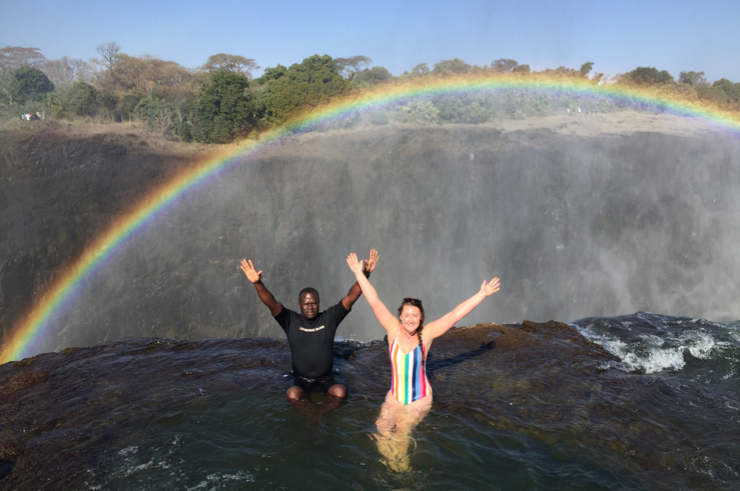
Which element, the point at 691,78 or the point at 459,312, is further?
the point at 691,78

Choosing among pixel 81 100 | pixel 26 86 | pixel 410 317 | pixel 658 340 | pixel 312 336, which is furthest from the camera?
pixel 26 86

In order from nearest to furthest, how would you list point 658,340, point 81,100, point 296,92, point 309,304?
point 309,304
point 658,340
point 81,100
point 296,92

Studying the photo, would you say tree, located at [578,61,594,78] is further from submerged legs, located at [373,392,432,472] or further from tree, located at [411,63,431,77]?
submerged legs, located at [373,392,432,472]

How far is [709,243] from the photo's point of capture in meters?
24.0

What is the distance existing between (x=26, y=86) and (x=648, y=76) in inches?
1917

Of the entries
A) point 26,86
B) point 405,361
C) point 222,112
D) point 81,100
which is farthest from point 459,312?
point 26,86

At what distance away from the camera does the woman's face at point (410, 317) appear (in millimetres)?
4023

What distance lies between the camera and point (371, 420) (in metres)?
4.52

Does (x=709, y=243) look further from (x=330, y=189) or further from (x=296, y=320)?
(x=296, y=320)

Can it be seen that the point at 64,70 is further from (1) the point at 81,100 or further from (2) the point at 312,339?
(2) the point at 312,339

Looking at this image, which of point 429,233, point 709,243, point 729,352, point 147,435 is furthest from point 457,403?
point 709,243

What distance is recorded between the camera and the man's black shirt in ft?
16.5

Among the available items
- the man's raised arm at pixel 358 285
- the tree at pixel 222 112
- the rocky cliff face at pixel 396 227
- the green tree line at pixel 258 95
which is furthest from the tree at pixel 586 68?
the man's raised arm at pixel 358 285

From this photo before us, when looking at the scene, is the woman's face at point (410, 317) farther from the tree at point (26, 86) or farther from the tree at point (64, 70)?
the tree at point (64, 70)
